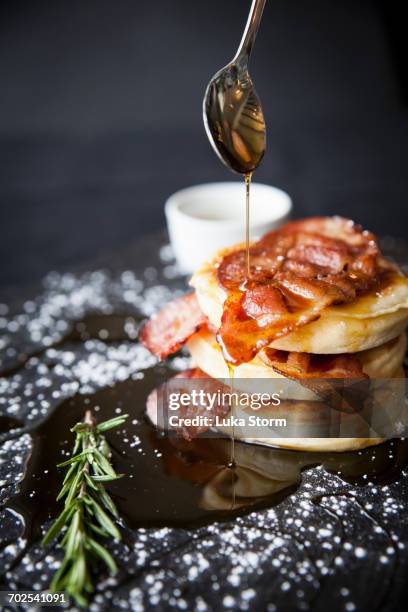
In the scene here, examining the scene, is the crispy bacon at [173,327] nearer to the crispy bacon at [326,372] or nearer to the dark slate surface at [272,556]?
the crispy bacon at [326,372]

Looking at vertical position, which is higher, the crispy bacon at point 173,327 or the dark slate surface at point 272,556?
the crispy bacon at point 173,327

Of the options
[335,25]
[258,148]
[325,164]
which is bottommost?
[325,164]

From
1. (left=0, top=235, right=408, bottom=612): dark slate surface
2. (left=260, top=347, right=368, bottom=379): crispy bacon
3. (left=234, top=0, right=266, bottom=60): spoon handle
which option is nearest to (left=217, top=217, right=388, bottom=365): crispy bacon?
(left=260, top=347, right=368, bottom=379): crispy bacon

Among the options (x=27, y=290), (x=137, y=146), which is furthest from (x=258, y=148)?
(x=137, y=146)

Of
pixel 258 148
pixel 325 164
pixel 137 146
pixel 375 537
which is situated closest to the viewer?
pixel 375 537

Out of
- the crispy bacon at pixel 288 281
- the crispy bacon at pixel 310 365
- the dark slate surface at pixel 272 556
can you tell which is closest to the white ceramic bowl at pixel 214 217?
the crispy bacon at pixel 288 281

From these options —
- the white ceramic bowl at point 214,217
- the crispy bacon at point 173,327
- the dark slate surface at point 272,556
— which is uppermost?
the white ceramic bowl at point 214,217

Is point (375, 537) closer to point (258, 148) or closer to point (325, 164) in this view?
point (258, 148)

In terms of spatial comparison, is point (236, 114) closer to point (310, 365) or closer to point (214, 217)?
point (310, 365)
